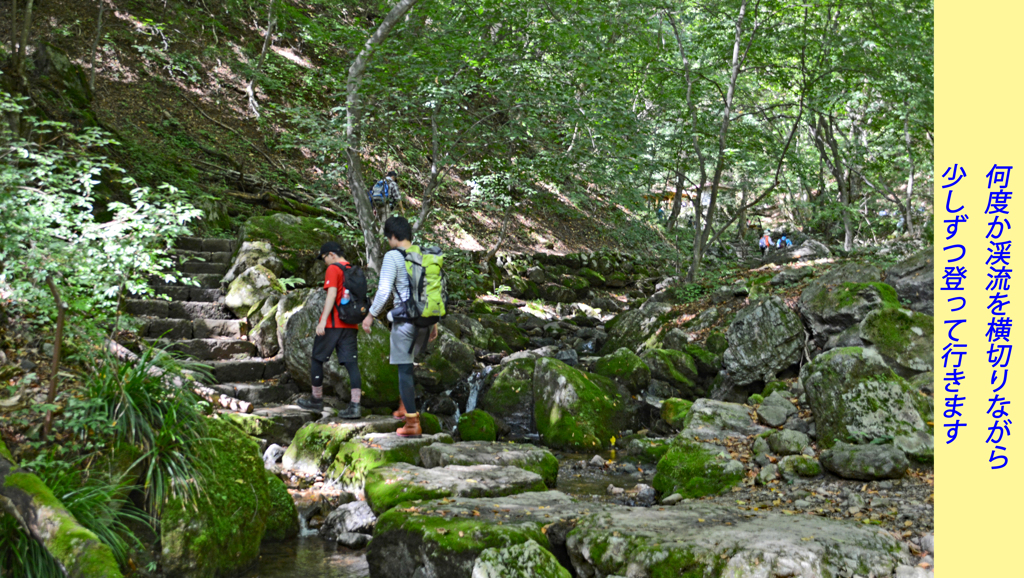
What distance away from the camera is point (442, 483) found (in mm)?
4543

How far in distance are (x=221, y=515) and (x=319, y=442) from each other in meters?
2.05

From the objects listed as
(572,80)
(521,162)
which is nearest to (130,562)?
(521,162)

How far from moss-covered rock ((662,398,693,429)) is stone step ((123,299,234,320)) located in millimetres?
6529

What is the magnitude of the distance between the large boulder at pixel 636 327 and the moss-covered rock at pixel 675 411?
319 centimetres

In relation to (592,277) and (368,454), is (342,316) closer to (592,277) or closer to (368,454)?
(368,454)

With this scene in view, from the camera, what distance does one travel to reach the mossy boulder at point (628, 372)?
8930 mm

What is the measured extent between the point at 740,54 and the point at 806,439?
869 cm

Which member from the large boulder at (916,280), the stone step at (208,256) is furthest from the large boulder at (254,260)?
the large boulder at (916,280)

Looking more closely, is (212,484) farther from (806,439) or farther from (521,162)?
(521,162)

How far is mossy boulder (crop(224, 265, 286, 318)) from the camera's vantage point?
845 centimetres

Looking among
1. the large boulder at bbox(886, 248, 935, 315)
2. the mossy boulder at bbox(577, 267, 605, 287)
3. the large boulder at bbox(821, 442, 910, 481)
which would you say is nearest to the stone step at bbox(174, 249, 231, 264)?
the large boulder at bbox(821, 442, 910, 481)

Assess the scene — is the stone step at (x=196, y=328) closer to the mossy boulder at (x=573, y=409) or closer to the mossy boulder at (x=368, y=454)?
the mossy boulder at (x=368, y=454)

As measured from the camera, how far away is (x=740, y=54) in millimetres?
11633

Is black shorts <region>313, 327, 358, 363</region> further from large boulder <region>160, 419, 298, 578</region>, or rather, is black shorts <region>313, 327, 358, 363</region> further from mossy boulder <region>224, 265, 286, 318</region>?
mossy boulder <region>224, 265, 286, 318</region>
